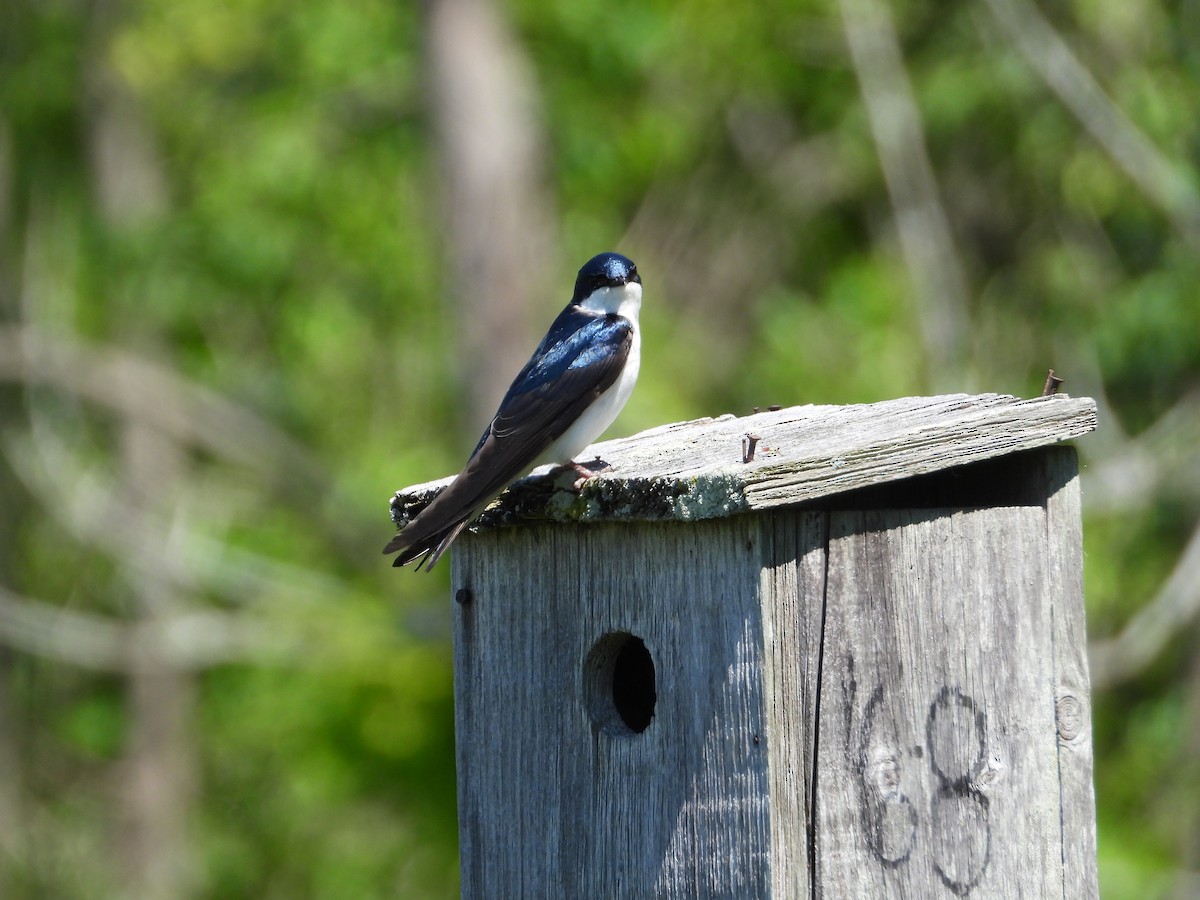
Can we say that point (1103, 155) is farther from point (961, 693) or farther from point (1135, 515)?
point (961, 693)

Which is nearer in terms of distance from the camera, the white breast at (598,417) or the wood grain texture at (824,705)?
the wood grain texture at (824,705)

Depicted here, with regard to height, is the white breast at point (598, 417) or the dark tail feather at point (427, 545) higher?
the white breast at point (598, 417)

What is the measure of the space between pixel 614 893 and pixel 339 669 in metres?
6.44

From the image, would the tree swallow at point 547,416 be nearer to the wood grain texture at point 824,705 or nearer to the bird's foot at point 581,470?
the bird's foot at point 581,470

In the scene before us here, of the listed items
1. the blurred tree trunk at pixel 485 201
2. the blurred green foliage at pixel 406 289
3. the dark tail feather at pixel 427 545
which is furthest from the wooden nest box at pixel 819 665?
the blurred green foliage at pixel 406 289

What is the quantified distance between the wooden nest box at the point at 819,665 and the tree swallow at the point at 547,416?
0.09m

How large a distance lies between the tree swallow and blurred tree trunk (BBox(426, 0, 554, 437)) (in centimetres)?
293

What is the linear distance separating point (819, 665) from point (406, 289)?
25.1ft

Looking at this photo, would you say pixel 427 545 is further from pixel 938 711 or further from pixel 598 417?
pixel 938 711

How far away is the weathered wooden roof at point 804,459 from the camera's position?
1827mm

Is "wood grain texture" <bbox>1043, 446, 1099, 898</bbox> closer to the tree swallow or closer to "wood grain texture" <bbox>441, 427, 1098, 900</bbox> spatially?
"wood grain texture" <bbox>441, 427, 1098, 900</bbox>

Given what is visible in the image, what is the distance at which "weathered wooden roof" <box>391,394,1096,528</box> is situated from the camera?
5.99ft

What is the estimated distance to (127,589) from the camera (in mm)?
10172

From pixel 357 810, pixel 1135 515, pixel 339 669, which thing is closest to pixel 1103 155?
pixel 1135 515
